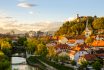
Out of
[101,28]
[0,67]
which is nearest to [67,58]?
[0,67]

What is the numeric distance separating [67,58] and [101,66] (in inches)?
559

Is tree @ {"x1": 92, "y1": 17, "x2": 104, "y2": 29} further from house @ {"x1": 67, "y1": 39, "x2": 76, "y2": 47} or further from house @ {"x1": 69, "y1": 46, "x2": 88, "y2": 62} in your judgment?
house @ {"x1": 69, "y1": 46, "x2": 88, "y2": 62}

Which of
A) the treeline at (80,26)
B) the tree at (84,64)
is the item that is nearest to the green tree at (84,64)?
the tree at (84,64)

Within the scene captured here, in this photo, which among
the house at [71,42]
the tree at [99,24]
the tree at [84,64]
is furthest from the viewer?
the tree at [99,24]

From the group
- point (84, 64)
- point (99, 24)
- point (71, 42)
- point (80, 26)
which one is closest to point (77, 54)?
point (84, 64)

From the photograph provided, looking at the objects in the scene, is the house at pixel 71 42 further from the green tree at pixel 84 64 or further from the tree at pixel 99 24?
the green tree at pixel 84 64

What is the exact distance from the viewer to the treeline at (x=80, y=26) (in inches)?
4146

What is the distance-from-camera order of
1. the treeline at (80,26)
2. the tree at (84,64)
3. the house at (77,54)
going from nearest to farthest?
the tree at (84,64) < the house at (77,54) < the treeline at (80,26)

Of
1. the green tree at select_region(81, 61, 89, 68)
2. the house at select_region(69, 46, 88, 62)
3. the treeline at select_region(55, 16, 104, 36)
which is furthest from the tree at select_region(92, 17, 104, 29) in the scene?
the green tree at select_region(81, 61, 89, 68)

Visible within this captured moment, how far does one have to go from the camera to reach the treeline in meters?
105

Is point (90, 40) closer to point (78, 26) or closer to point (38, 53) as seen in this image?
point (38, 53)

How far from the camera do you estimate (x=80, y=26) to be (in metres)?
109

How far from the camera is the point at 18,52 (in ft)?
310

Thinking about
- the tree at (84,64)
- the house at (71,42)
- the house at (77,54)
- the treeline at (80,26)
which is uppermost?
the treeline at (80,26)
